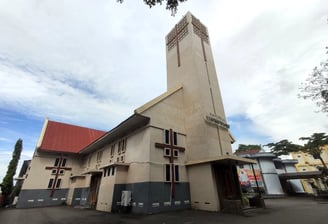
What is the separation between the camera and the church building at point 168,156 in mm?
11172

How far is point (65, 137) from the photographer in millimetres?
23391

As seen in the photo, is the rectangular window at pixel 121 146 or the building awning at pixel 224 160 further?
the rectangular window at pixel 121 146

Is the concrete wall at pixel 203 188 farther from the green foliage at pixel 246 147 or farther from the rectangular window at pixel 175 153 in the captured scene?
the green foliage at pixel 246 147

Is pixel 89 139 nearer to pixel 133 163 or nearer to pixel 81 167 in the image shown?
pixel 81 167

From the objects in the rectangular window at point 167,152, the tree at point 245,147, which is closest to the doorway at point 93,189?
the rectangular window at point 167,152

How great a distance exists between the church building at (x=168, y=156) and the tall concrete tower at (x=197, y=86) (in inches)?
3.1

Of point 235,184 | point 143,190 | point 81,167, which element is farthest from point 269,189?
point 81,167

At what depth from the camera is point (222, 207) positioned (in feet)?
33.9

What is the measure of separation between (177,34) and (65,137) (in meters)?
20.7

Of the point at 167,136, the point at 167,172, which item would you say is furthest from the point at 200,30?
the point at 167,172

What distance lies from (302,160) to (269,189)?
1996 centimetres

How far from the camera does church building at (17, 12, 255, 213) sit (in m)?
11.2

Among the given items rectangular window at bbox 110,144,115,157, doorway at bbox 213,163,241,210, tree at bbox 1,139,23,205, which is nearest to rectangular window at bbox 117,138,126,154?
rectangular window at bbox 110,144,115,157

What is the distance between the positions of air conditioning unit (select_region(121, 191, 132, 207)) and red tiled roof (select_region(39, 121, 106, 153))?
1424 centimetres
